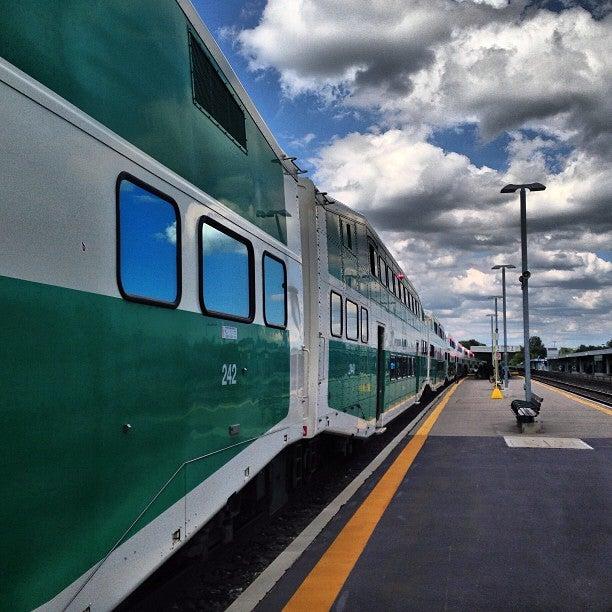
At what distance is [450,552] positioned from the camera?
5.62m

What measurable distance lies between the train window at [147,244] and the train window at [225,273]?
1.31ft

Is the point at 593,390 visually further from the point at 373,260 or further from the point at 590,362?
the point at 590,362

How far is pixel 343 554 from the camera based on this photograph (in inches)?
221

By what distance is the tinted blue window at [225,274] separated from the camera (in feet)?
14.2

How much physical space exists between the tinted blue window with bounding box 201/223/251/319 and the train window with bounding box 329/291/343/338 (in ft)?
10.1

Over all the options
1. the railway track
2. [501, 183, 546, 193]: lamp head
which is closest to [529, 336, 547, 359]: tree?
the railway track

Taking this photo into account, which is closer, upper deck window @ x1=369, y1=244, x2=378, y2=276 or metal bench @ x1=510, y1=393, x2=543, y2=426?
upper deck window @ x1=369, y1=244, x2=378, y2=276

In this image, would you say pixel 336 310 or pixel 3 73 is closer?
pixel 3 73

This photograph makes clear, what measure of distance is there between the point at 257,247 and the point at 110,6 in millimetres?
2491

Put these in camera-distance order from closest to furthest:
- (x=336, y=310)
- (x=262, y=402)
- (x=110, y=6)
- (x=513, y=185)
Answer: (x=110, y=6), (x=262, y=402), (x=336, y=310), (x=513, y=185)

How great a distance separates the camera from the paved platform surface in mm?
4676

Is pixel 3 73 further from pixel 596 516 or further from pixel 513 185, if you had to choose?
pixel 513 185

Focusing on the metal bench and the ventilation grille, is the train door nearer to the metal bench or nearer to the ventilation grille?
the metal bench

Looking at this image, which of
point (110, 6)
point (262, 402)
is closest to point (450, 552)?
point (262, 402)
